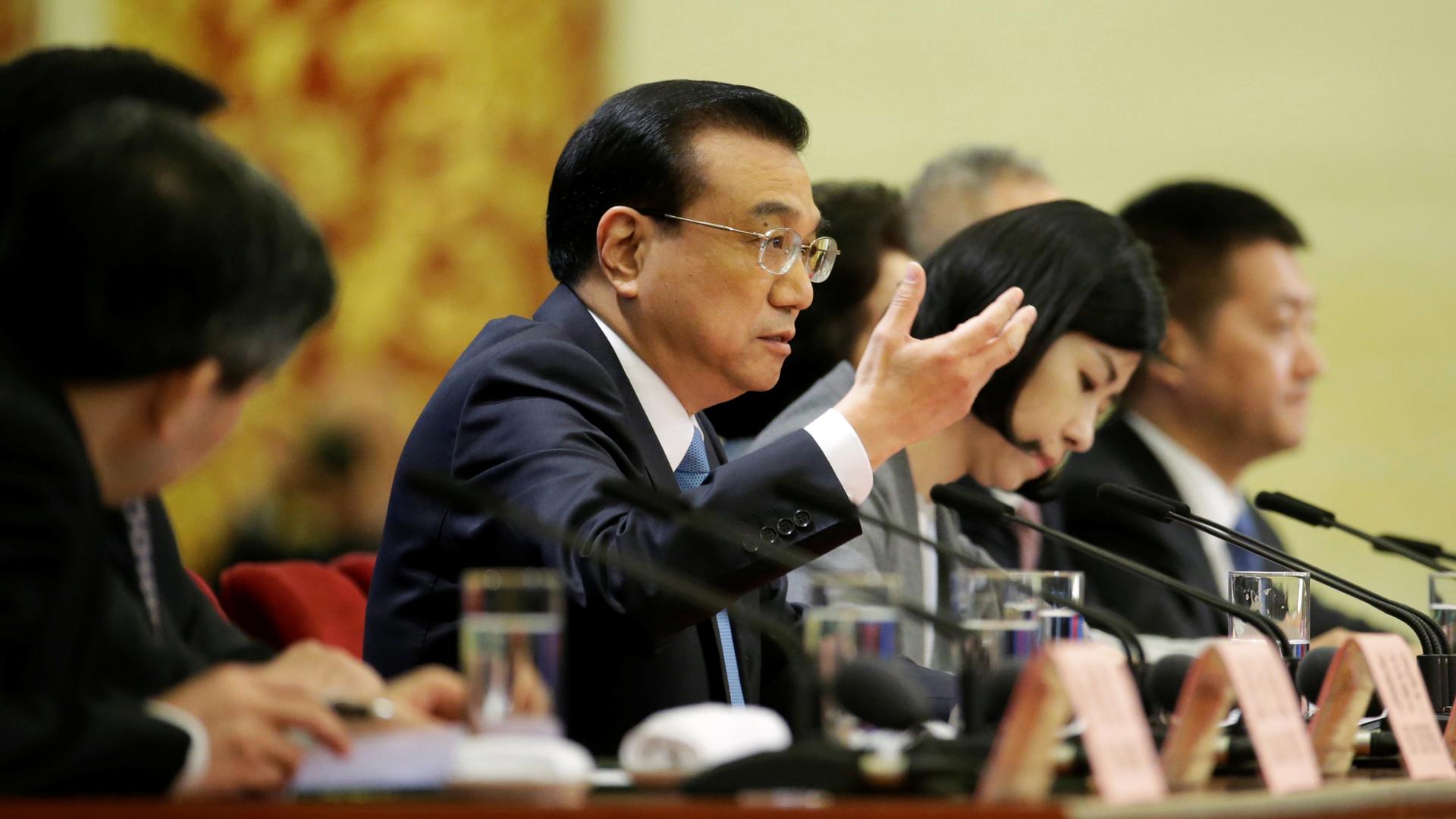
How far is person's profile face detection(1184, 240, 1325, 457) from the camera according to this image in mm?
4250

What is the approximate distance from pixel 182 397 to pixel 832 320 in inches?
88.1

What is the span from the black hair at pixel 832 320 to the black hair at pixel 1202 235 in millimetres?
987

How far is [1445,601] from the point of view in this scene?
260cm

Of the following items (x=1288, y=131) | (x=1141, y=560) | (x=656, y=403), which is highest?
(x=1288, y=131)

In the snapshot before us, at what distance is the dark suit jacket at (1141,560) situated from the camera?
12.2 feet

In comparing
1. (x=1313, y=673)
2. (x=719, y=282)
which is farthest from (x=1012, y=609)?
(x=719, y=282)

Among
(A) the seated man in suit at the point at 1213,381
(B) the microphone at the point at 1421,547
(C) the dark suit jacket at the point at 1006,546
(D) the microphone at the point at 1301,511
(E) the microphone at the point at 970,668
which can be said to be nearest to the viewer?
(E) the microphone at the point at 970,668

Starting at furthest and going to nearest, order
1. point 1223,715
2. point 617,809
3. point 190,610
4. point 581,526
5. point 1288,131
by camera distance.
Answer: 1. point 1288,131
2. point 581,526
3. point 190,610
4. point 1223,715
5. point 617,809

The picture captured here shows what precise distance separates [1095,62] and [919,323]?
2.73m

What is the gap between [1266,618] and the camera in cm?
219

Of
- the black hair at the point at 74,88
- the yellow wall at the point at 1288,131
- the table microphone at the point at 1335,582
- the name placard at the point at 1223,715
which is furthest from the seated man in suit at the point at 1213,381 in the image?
the black hair at the point at 74,88

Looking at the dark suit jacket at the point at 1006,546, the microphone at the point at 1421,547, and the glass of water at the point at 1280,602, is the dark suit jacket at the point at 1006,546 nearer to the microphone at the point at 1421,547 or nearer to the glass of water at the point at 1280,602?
the microphone at the point at 1421,547

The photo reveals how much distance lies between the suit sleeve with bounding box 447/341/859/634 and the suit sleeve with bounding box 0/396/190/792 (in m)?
0.58

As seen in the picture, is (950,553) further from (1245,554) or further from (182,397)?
(1245,554)
